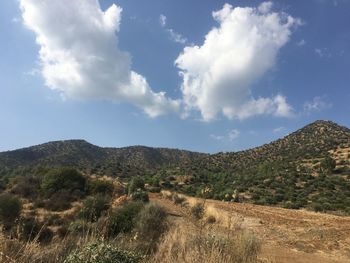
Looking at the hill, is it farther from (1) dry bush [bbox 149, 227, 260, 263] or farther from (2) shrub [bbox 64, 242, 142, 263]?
(2) shrub [bbox 64, 242, 142, 263]

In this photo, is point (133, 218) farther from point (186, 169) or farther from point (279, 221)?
point (186, 169)

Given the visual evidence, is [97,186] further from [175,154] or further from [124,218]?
[175,154]

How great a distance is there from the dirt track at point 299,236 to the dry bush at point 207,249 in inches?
98.3

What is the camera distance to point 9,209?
2167 centimetres

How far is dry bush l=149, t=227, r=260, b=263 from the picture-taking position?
19.4ft

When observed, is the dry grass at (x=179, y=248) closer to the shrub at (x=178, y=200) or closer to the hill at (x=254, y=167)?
the hill at (x=254, y=167)

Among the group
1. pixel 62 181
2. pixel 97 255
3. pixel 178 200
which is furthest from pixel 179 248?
pixel 62 181

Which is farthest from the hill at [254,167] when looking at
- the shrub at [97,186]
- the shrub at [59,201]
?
the shrub at [59,201]

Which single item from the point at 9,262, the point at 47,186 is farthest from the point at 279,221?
the point at 47,186

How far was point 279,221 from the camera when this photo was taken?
66.9ft

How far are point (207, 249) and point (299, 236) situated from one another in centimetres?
1182

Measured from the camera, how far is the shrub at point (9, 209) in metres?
20.9

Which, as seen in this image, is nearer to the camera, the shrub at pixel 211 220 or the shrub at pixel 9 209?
the shrub at pixel 211 220

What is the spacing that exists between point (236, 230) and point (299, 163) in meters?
48.1
